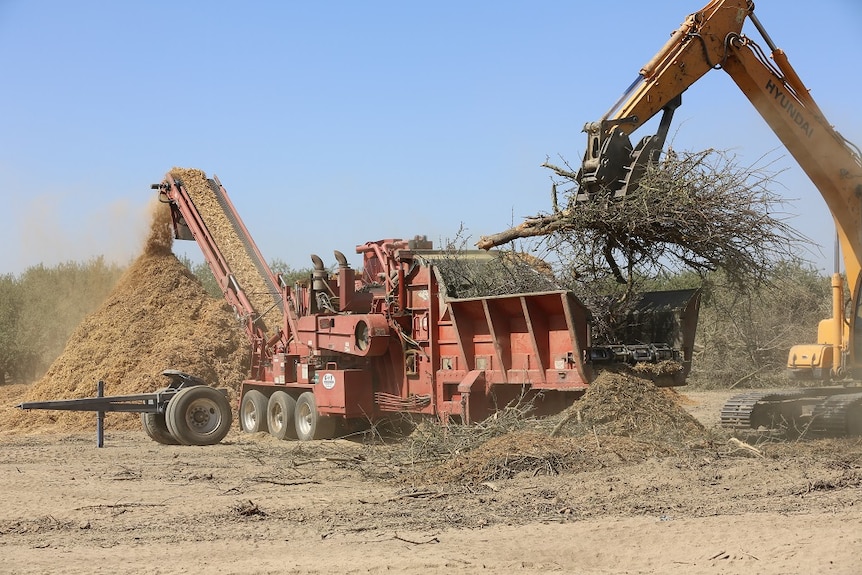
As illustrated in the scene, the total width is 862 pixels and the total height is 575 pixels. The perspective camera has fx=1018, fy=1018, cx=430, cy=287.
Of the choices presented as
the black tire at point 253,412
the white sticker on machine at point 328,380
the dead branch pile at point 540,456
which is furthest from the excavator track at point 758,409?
the black tire at point 253,412

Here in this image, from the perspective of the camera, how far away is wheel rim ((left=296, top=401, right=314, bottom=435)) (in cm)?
1493

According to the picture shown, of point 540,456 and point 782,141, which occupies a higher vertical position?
point 782,141

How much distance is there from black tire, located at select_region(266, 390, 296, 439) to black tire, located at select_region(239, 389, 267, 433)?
0.18 metres

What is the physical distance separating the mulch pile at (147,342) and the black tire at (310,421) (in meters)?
3.47

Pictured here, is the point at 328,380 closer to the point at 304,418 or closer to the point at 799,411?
the point at 304,418

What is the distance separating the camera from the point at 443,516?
777 centimetres

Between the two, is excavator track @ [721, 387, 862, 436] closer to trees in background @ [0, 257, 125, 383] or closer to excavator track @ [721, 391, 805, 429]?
excavator track @ [721, 391, 805, 429]

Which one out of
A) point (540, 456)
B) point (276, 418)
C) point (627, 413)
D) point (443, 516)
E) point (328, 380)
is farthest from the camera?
point (276, 418)

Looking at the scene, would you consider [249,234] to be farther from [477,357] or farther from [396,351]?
[477,357]

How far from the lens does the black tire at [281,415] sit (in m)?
15.4

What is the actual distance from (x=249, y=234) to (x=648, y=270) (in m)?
9.49

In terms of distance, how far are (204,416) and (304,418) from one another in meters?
1.45

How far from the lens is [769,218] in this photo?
446 inches

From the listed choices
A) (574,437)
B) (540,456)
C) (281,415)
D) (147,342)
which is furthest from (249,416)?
(540,456)
